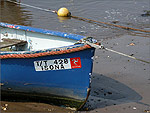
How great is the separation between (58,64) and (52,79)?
370 millimetres

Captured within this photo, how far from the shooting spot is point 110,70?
25.0ft

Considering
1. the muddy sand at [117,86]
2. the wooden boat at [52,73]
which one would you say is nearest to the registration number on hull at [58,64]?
the wooden boat at [52,73]

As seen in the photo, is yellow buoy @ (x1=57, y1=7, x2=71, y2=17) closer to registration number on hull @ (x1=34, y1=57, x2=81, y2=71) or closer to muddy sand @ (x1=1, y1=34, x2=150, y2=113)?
muddy sand @ (x1=1, y1=34, x2=150, y2=113)

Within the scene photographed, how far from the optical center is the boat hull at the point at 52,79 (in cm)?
536

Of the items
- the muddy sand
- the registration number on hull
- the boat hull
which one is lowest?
the muddy sand

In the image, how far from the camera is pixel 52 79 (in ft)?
18.3

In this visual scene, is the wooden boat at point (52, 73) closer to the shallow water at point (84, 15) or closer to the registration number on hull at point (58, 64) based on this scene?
the registration number on hull at point (58, 64)

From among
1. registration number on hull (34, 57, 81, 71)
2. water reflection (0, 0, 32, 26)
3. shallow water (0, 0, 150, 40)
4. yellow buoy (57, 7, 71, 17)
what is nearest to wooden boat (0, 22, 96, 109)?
registration number on hull (34, 57, 81, 71)

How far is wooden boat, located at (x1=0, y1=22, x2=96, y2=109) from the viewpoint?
17.3 ft

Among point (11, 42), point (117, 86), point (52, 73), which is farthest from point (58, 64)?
point (11, 42)

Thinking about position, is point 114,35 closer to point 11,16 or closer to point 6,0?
point 11,16

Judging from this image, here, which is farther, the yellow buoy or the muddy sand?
the yellow buoy

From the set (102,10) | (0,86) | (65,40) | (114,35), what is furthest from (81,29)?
(0,86)

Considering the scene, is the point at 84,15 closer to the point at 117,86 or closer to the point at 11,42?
the point at 11,42
